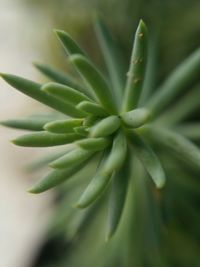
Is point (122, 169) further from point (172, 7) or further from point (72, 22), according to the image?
point (72, 22)

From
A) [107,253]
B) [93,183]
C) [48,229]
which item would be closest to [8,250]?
[48,229]

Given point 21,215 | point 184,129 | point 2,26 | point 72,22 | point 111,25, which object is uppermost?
point 2,26

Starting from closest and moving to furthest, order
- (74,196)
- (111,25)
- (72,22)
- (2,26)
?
(74,196) < (111,25) < (72,22) < (2,26)

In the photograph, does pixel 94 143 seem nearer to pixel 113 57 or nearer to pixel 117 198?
pixel 117 198

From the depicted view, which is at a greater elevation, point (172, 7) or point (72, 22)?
point (72, 22)

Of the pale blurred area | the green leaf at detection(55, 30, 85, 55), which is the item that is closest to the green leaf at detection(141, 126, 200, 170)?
the green leaf at detection(55, 30, 85, 55)
